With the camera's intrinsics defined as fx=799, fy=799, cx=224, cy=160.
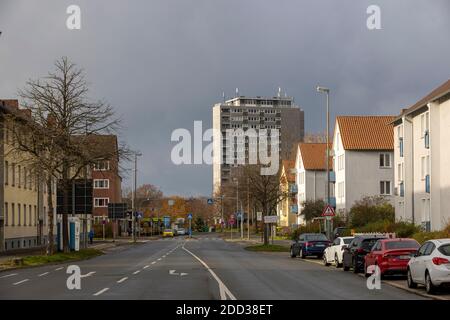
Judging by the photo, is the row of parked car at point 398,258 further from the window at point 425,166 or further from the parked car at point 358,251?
the window at point 425,166

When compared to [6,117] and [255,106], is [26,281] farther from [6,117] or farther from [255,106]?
[255,106]

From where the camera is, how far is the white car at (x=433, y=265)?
67.9 feet

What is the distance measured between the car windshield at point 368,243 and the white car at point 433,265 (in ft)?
26.7

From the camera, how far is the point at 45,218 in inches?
3029

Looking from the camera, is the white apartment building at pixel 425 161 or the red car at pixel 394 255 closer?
the red car at pixel 394 255

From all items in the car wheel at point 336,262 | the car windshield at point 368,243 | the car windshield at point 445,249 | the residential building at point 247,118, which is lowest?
the car wheel at point 336,262

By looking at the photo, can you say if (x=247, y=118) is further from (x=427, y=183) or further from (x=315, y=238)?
(x=315, y=238)

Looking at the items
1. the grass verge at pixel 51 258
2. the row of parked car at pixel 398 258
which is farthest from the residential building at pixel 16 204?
the row of parked car at pixel 398 258

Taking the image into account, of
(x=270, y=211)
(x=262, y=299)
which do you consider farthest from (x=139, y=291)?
(x=270, y=211)

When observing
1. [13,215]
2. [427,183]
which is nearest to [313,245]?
[427,183]

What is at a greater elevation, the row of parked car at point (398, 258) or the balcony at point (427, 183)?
the balcony at point (427, 183)

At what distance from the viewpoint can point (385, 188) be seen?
3169 inches

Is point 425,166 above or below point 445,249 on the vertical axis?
above

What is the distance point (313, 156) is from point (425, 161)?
4694 cm
